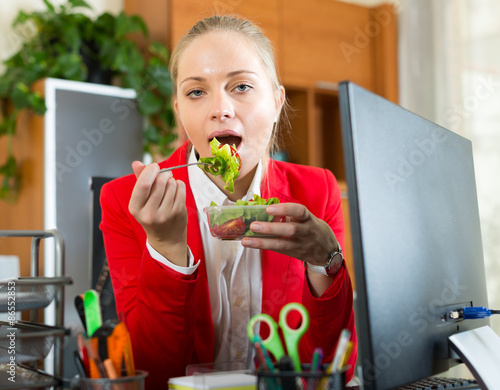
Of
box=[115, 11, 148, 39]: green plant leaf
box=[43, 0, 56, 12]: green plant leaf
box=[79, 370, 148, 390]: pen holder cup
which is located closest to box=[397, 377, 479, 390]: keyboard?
box=[79, 370, 148, 390]: pen holder cup

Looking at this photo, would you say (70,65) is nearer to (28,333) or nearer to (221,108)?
(221,108)

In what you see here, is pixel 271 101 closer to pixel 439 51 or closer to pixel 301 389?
pixel 301 389

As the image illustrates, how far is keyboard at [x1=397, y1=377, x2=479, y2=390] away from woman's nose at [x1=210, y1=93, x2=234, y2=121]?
0.61 m

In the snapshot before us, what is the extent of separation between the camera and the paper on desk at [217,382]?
68 cm

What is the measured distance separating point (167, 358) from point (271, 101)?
1.98ft

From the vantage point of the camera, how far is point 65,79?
9.16 feet

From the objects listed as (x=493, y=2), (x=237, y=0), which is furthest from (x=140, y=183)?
(x=493, y=2)

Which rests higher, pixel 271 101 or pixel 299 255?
pixel 271 101

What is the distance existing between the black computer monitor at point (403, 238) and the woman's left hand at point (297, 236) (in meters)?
0.17

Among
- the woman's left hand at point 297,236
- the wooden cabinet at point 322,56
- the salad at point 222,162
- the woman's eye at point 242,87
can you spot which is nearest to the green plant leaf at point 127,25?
the wooden cabinet at point 322,56

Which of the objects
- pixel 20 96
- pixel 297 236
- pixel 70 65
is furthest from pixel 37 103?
pixel 297 236

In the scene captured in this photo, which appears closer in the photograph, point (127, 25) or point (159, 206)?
point (159, 206)

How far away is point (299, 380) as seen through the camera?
62 cm

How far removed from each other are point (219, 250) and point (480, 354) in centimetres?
60
